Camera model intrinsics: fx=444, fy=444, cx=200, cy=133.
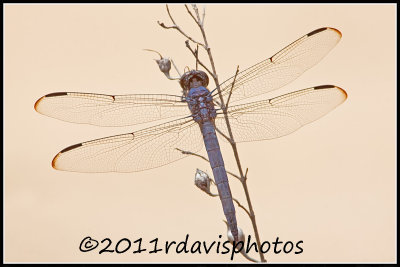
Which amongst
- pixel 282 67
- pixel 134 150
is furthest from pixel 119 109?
pixel 282 67

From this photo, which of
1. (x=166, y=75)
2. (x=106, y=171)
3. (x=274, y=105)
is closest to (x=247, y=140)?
(x=274, y=105)

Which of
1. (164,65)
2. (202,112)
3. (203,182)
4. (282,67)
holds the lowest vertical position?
(203,182)

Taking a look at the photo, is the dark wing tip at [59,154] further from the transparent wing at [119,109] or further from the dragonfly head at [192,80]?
the dragonfly head at [192,80]

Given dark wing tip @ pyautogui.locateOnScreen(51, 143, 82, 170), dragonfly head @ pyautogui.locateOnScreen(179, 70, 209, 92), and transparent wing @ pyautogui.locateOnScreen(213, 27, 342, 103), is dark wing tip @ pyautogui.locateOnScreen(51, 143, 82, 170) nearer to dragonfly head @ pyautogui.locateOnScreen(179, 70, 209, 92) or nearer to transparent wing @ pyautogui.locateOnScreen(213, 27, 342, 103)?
dragonfly head @ pyautogui.locateOnScreen(179, 70, 209, 92)

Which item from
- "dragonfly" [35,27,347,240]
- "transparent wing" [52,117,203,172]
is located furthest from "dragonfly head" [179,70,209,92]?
"transparent wing" [52,117,203,172]

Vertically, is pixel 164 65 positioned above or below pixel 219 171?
above

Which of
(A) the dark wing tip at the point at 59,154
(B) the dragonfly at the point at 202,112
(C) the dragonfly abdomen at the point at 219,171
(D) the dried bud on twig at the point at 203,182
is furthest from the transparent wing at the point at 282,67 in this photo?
(A) the dark wing tip at the point at 59,154

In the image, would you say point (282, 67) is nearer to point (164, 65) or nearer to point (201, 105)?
point (201, 105)
